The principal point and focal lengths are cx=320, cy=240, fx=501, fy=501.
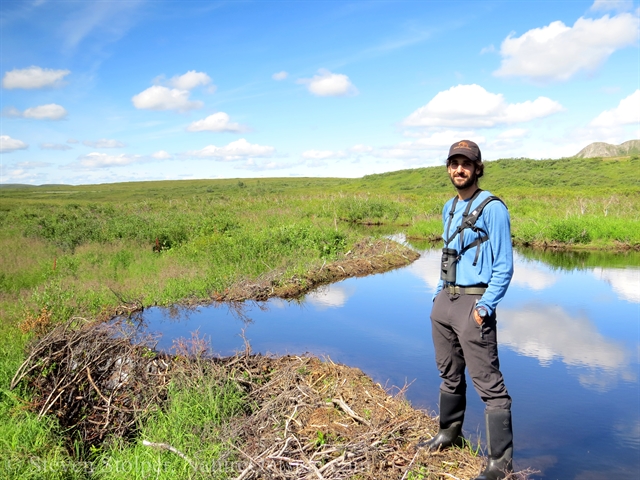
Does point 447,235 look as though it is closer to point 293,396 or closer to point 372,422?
point 372,422

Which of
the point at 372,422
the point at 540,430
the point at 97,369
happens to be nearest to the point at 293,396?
the point at 372,422

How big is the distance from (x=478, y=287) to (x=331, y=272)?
891 cm

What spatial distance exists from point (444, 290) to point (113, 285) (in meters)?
8.10

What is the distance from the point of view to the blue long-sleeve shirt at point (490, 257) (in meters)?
3.25

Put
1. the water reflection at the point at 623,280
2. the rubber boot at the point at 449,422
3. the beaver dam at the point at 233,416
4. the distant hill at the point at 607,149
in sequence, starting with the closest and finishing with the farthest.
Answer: the beaver dam at the point at 233,416
the rubber boot at the point at 449,422
the water reflection at the point at 623,280
the distant hill at the point at 607,149

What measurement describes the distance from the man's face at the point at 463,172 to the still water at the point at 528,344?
2.47 m

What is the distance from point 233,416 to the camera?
4.29m

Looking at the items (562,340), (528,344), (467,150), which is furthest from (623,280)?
(467,150)

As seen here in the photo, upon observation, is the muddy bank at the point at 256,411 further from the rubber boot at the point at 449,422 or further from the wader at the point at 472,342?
the wader at the point at 472,342

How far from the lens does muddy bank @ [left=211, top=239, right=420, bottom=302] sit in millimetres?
10055

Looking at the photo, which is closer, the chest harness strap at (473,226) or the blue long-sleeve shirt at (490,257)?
the blue long-sleeve shirt at (490,257)

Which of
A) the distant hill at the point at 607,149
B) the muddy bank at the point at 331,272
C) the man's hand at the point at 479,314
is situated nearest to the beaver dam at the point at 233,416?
the man's hand at the point at 479,314

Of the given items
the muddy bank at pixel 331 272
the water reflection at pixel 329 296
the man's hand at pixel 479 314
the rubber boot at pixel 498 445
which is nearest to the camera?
the man's hand at pixel 479 314

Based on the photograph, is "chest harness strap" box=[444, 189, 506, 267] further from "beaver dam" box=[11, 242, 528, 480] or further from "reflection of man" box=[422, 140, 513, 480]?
"beaver dam" box=[11, 242, 528, 480]
